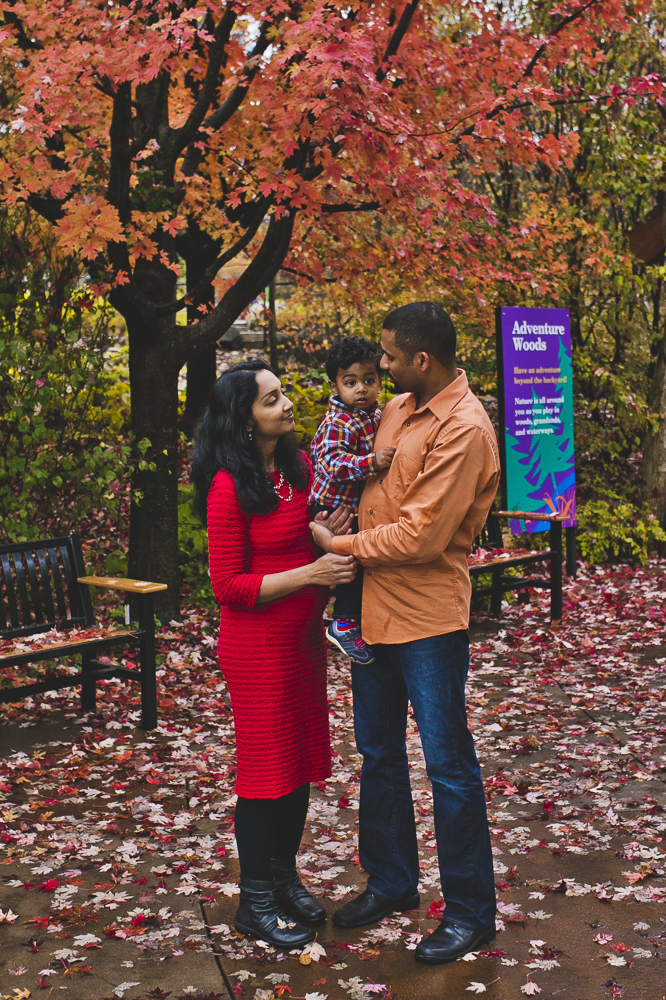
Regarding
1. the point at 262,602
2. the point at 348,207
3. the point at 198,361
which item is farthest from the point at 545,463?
the point at 262,602

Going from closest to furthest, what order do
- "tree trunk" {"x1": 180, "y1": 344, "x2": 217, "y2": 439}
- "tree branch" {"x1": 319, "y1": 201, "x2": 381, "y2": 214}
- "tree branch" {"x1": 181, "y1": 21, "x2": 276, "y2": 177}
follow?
"tree branch" {"x1": 181, "y1": 21, "x2": 276, "y2": 177} → "tree branch" {"x1": 319, "y1": 201, "x2": 381, "y2": 214} → "tree trunk" {"x1": 180, "y1": 344, "x2": 217, "y2": 439}

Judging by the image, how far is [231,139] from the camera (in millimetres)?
7898

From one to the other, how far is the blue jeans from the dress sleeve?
20.4 inches

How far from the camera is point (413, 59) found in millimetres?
6711

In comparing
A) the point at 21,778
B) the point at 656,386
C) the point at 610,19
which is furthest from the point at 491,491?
the point at 656,386

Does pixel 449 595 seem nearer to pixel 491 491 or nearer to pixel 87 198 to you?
pixel 491 491

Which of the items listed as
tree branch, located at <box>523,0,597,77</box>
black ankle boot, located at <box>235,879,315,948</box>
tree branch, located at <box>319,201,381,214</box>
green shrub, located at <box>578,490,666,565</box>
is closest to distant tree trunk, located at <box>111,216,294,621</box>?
tree branch, located at <box>319,201,381,214</box>

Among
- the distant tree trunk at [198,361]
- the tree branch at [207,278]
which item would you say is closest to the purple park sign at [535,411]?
the tree branch at [207,278]

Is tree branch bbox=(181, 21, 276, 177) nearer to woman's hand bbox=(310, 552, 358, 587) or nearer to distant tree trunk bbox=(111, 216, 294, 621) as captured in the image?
distant tree trunk bbox=(111, 216, 294, 621)

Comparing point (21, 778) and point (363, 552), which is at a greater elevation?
point (363, 552)

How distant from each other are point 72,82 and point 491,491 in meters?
4.23

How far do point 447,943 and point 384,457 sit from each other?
1644mm

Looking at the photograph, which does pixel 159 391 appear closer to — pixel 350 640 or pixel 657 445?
pixel 350 640

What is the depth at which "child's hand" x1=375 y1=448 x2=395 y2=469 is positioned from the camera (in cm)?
316
